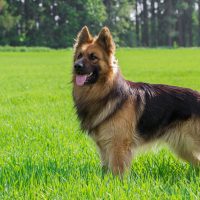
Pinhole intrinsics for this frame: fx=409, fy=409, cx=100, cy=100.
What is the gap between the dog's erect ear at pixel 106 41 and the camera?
461 centimetres

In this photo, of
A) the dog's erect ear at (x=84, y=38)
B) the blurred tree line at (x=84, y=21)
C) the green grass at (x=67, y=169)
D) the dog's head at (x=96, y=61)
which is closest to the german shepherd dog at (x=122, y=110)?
the dog's head at (x=96, y=61)

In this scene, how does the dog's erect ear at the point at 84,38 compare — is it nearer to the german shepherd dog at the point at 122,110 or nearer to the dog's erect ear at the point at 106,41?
the german shepherd dog at the point at 122,110

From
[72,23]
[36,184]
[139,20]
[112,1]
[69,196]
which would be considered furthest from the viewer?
[139,20]

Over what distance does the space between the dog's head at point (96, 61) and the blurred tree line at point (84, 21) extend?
53.8 metres

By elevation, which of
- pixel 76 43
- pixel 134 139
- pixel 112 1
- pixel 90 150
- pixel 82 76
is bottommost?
pixel 90 150

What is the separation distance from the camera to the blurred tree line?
6450cm

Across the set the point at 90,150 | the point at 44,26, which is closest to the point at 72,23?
the point at 44,26

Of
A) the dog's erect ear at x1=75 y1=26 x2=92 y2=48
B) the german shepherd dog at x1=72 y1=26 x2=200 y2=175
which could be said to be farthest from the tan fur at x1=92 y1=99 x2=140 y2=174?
the dog's erect ear at x1=75 y1=26 x2=92 y2=48

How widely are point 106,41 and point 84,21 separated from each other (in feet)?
209

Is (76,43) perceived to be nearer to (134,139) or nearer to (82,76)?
(82,76)

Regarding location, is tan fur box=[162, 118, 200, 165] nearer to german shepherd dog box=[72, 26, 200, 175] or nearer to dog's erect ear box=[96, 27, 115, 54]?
german shepherd dog box=[72, 26, 200, 175]

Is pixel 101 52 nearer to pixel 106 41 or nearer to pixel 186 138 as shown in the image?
pixel 106 41

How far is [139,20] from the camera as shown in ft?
273

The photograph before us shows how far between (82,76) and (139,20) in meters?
80.7
